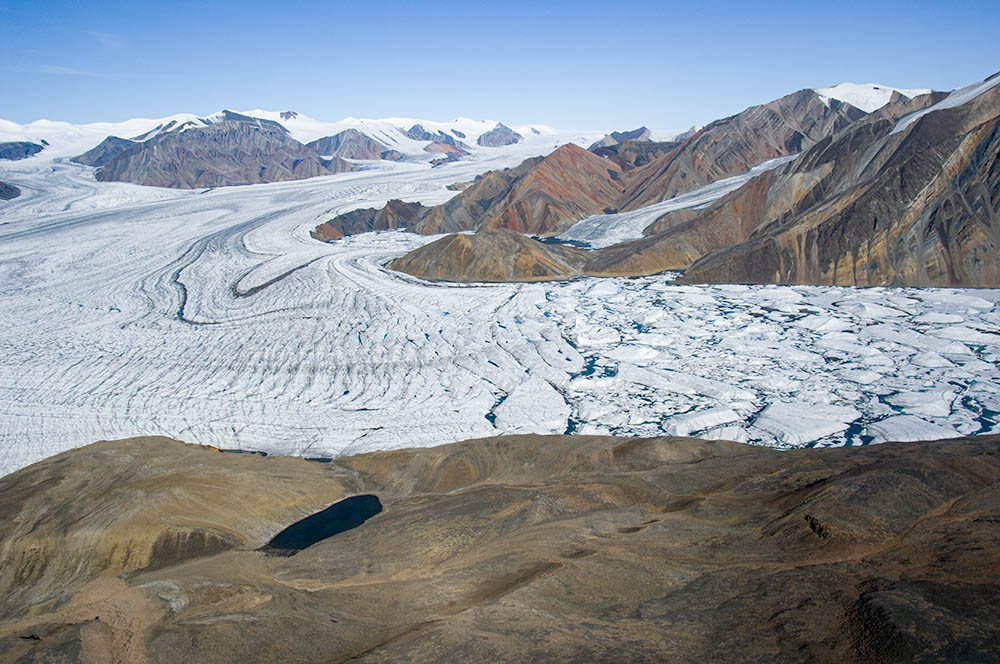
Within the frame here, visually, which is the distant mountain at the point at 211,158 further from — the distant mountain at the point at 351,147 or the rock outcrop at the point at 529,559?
the rock outcrop at the point at 529,559

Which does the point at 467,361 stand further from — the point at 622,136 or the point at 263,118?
the point at 263,118

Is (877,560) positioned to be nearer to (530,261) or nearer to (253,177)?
(530,261)

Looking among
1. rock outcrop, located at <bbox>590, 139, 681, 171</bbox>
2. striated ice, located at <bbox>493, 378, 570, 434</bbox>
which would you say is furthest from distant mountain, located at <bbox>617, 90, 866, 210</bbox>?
striated ice, located at <bbox>493, 378, 570, 434</bbox>

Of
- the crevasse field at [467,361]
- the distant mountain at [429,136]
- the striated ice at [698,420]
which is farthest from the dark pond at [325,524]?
the distant mountain at [429,136]

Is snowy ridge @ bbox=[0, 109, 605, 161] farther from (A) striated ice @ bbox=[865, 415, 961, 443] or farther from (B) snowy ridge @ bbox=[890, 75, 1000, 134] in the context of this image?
(A) striated ice @ bbox=[865, 415, 961, 443]

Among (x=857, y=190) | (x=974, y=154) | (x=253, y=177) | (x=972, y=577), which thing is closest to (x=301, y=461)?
(x=972, y=577)

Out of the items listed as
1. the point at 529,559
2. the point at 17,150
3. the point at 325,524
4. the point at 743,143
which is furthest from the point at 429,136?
the point at 529,559
